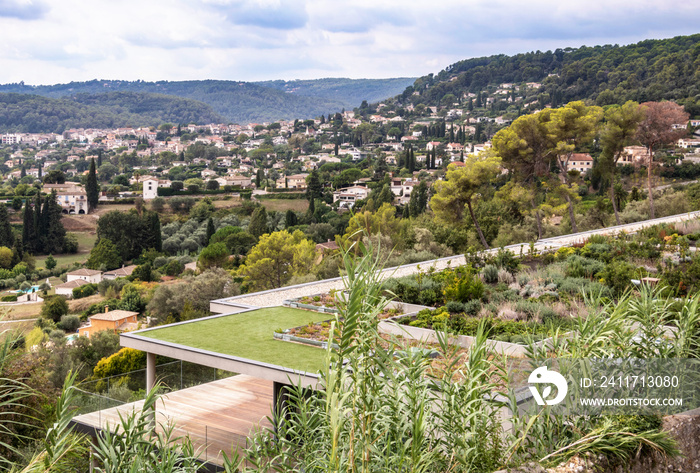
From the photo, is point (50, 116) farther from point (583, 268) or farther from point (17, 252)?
point (583, 268)

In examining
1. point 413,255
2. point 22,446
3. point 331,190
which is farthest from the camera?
point 331,190

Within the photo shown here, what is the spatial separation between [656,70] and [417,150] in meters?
37.8

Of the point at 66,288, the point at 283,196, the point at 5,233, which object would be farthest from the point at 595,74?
the point at 5,233

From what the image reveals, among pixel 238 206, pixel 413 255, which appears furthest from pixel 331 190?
pixel 413 255

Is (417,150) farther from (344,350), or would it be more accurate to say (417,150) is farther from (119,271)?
(344,350)

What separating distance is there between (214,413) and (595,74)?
322ft

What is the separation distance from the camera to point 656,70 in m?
74.3

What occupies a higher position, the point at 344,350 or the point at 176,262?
the point at 344,350

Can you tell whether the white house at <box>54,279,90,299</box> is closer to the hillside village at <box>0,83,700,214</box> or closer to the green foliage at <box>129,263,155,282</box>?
the green foliage at <box>129,263,155,282</box>

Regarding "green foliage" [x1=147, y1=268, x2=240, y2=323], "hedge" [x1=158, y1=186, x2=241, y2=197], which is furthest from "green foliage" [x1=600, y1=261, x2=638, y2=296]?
"hedge" [x1=158, y1=186, x2=241, y2=197]

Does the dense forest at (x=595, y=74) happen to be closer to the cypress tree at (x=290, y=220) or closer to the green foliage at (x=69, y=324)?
the cypress tree at (x=290, y=220)

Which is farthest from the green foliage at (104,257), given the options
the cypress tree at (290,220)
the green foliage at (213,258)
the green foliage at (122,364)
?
the green foliage at (122,364)

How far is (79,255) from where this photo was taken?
54281 millimetres

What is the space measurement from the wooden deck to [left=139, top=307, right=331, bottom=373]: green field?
2.32 ft
